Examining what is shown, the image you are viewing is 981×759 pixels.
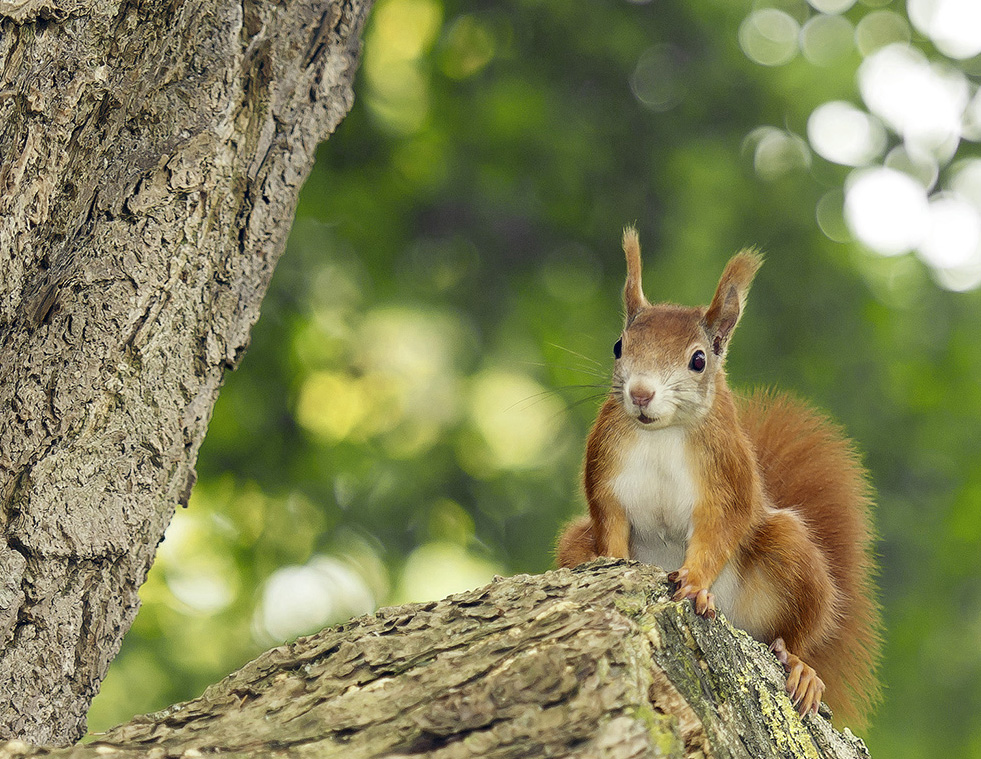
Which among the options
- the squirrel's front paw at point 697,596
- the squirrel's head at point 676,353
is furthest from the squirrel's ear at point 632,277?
the squirrel's front paw at point 697,596

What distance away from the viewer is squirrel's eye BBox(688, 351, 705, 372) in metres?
1.70

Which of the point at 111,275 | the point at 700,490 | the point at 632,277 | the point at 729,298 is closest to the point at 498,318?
the point at 632,277

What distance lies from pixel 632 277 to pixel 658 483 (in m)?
0.40

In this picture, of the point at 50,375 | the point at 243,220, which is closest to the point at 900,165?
the point at 243,220

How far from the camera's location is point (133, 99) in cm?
151

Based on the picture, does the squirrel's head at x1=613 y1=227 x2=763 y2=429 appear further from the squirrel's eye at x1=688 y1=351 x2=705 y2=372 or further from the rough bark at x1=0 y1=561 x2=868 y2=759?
the rough bark at x1=0 y1=561 x2=868 y2=759

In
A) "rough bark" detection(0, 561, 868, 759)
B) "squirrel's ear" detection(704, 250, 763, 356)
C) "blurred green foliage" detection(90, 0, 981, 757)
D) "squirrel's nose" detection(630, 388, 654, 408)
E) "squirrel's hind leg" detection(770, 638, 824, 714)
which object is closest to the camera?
"rough bark" detection(0, 561, 868, 759)

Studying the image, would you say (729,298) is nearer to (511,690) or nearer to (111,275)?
(511,690)

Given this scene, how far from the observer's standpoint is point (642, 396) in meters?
1.62

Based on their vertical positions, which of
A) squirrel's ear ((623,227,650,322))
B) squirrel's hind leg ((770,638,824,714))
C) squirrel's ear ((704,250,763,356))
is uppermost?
squirrel's ear ((623,227,650,322))

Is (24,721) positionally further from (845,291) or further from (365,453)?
(845,291)

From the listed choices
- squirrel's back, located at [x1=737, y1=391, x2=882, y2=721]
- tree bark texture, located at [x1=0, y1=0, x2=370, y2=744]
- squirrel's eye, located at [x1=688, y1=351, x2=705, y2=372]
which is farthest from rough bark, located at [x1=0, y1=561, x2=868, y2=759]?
squirrel's back, located at [x1=737, y1=391, x2=882, y2=721]

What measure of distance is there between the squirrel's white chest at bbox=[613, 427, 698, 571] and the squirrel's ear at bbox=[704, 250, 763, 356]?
0.66 ft

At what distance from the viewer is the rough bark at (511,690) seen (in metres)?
1.07
